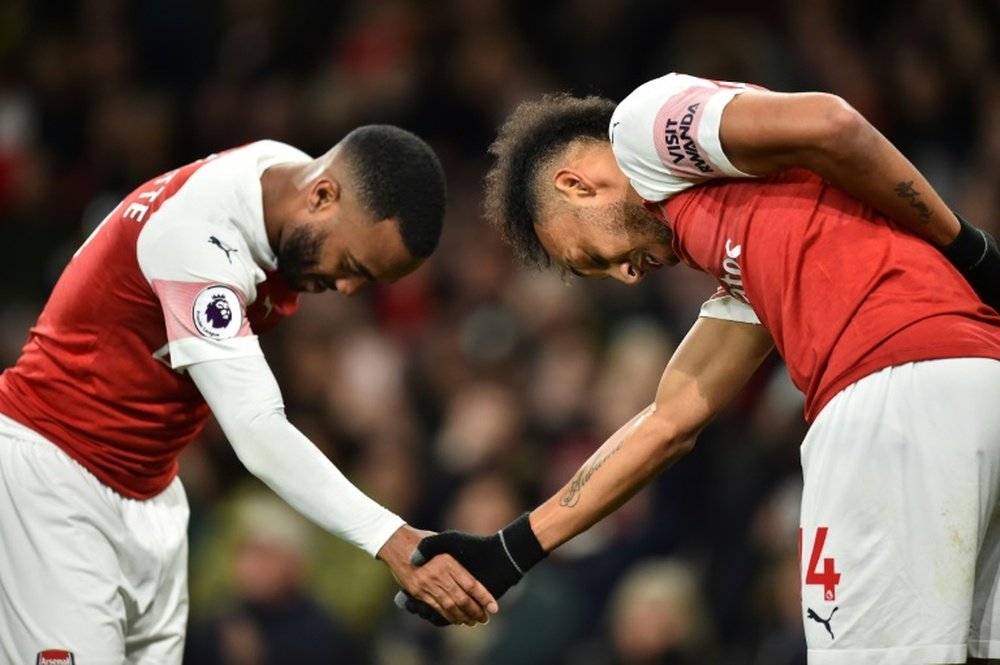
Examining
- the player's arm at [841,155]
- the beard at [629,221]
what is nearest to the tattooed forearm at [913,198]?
the player's arm at [841,155]

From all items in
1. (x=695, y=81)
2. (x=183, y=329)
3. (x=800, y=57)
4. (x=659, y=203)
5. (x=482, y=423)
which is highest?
(x=800, y=57)

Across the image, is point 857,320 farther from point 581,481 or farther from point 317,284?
point 317,284

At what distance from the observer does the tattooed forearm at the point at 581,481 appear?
403 centimetres

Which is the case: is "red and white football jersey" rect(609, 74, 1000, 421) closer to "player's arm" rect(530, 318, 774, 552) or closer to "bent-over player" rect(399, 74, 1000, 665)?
"bent-over player" rect(399, 74, 1000, 665)

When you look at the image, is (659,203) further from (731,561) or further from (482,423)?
(482,423)

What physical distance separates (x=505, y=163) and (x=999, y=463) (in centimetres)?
152

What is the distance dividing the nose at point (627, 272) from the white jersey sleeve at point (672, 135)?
0.93 feet

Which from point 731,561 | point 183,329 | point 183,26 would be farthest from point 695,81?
point 183,26

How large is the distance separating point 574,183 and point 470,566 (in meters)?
1.13

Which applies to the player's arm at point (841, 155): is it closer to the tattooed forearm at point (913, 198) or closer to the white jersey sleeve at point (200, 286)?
the tattooed forearm at point (913, 198)

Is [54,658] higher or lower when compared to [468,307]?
lower


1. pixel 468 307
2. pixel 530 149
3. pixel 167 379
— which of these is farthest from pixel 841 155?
pixel 468 307

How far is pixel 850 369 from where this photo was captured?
10.5 feet

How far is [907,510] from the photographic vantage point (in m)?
3.10
